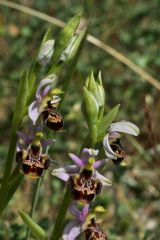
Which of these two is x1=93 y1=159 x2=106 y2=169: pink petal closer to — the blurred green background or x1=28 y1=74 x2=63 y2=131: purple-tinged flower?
x1=28 y1=74 x2=63 y2=131: purple-tinged flower

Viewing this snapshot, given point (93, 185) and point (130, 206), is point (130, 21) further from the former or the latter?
point (93, 185)

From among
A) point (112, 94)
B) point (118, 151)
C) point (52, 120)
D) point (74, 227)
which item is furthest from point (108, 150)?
point (112, 94)

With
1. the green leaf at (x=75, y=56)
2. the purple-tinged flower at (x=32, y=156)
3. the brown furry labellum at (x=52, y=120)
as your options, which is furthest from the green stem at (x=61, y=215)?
the green leaf at (x=75, y=56)

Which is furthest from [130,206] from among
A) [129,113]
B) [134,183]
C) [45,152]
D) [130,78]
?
[45,152]

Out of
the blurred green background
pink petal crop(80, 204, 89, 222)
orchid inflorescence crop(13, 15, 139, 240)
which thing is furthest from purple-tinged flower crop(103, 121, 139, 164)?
the blurred green background

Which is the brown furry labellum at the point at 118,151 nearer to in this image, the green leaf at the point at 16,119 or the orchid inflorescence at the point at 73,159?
the orchid inflorescence at the point at 73,159
